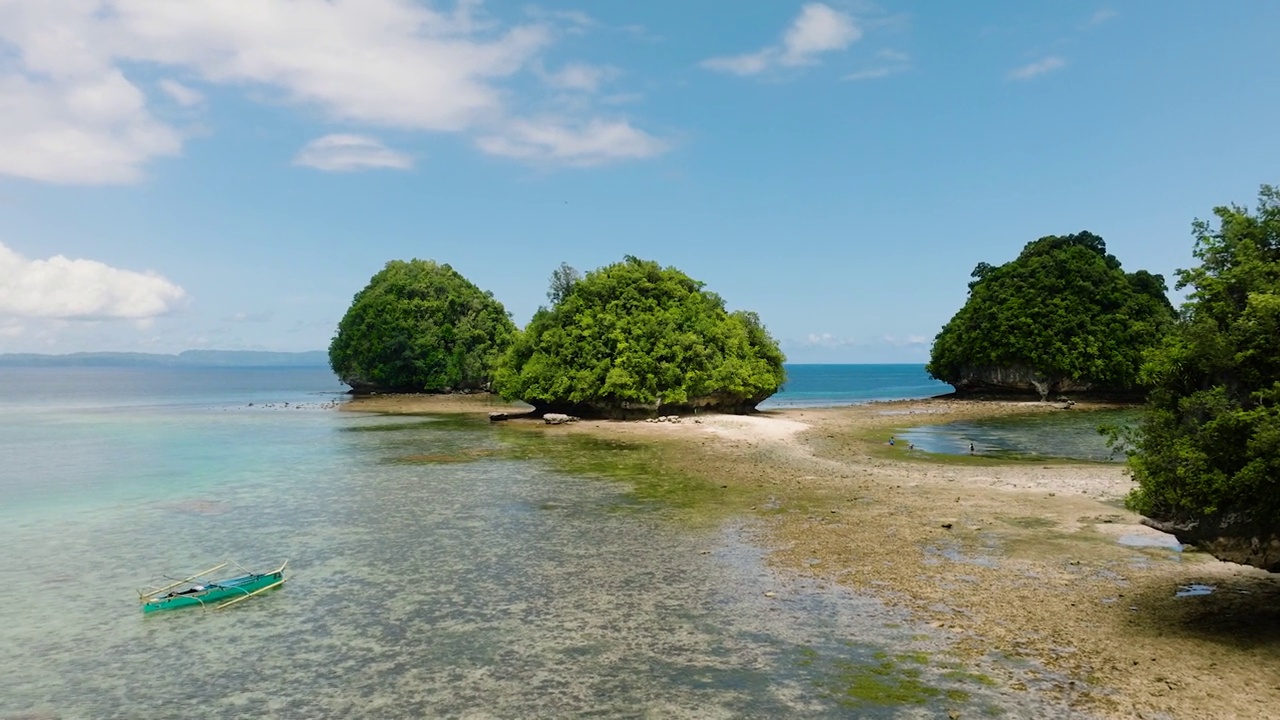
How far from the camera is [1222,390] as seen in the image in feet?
38.0

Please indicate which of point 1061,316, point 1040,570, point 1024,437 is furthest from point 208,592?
point 1061,316

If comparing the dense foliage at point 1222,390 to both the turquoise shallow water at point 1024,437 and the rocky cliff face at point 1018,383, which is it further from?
the rocky cliff face at point 1018,383

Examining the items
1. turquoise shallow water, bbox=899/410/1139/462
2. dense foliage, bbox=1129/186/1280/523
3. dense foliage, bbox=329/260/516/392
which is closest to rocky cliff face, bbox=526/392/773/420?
turquoise shallow water, bbox=899/410/1139/462

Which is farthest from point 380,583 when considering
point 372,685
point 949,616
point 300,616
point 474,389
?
point 474,389

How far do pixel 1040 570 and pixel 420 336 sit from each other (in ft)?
304

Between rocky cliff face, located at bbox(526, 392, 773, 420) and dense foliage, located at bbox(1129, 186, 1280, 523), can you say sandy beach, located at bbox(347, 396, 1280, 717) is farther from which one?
rocky cliff face, located at bbox(526, 392, 773, 420)

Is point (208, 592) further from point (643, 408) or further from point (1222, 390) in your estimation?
point (643, 408)

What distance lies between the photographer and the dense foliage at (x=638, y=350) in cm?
5728

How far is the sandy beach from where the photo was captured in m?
11.0

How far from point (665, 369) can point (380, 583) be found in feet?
134

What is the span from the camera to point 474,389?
105125 mm

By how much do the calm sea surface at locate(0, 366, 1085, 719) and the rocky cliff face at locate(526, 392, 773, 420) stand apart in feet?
94.8

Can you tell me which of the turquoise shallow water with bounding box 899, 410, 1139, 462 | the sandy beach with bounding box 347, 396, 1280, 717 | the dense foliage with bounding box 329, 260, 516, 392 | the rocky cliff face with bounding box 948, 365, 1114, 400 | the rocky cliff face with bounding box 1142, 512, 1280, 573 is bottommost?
the sandy beach with bounding box 347, 396, 1280, 717

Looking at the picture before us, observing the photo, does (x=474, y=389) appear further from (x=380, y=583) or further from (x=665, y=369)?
(x=380, y=583)
